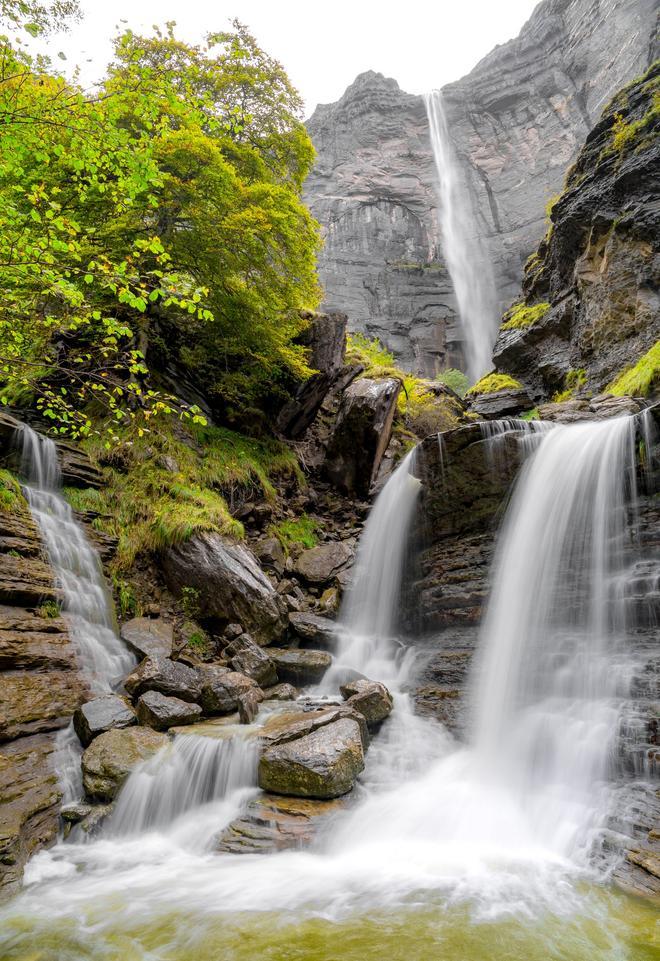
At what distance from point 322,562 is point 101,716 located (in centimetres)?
651

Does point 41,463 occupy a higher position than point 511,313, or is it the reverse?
point 511,313

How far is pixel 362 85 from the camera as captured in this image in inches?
1929

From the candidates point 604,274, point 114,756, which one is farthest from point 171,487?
point 604,274

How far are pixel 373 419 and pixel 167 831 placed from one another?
1089cm

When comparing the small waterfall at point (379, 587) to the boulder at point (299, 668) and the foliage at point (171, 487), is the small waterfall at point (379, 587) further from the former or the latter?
the foliage at point (171, 487)

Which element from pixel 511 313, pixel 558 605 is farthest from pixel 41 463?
pixel 511 313

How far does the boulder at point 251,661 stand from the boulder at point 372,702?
149 cm

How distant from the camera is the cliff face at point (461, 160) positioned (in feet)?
116

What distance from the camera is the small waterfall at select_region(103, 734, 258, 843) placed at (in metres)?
5.03

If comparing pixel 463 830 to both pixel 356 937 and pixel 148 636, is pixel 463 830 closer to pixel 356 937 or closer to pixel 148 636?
pixel 356 937

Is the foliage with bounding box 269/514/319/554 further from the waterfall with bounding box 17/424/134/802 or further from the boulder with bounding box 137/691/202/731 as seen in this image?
the boulder with bounding box 137/691/202/731

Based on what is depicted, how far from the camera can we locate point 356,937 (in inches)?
126

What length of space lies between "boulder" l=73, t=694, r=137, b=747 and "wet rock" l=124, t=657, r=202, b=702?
0.38 meters

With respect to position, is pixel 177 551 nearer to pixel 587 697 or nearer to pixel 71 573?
pixel 71 573
